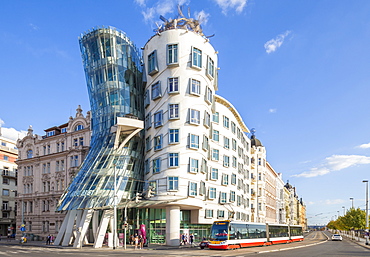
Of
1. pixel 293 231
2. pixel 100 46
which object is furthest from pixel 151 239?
pixel 100 46

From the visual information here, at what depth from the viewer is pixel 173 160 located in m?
50.5

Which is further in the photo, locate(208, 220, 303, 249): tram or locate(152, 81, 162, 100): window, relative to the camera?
locate(152, 81, 162, 100): window

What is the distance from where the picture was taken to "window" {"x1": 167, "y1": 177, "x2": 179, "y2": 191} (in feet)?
163

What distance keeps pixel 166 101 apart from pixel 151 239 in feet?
60.8

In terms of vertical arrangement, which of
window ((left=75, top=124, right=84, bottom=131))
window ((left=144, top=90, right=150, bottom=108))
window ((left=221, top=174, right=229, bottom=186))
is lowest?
window ((left=221, top=174, right=229, bottom=186))

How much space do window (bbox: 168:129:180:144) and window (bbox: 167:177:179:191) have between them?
4.71 metres

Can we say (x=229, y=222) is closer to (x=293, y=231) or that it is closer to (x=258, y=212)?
(x=293, y=231)

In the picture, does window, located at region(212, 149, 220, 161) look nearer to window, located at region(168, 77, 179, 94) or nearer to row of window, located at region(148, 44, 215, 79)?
row of window, located at region(148, 44, 215, 79)

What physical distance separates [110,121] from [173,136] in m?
11.5

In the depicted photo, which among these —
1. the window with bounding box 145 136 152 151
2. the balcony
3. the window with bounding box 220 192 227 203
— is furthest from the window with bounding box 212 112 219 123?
the balcony

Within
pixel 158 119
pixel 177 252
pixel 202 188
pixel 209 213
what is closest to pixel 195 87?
pixel 158 119

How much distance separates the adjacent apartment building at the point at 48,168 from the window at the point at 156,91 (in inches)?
795

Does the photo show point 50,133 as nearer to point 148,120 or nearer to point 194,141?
point 148,120

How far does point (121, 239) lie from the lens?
51000 mm
